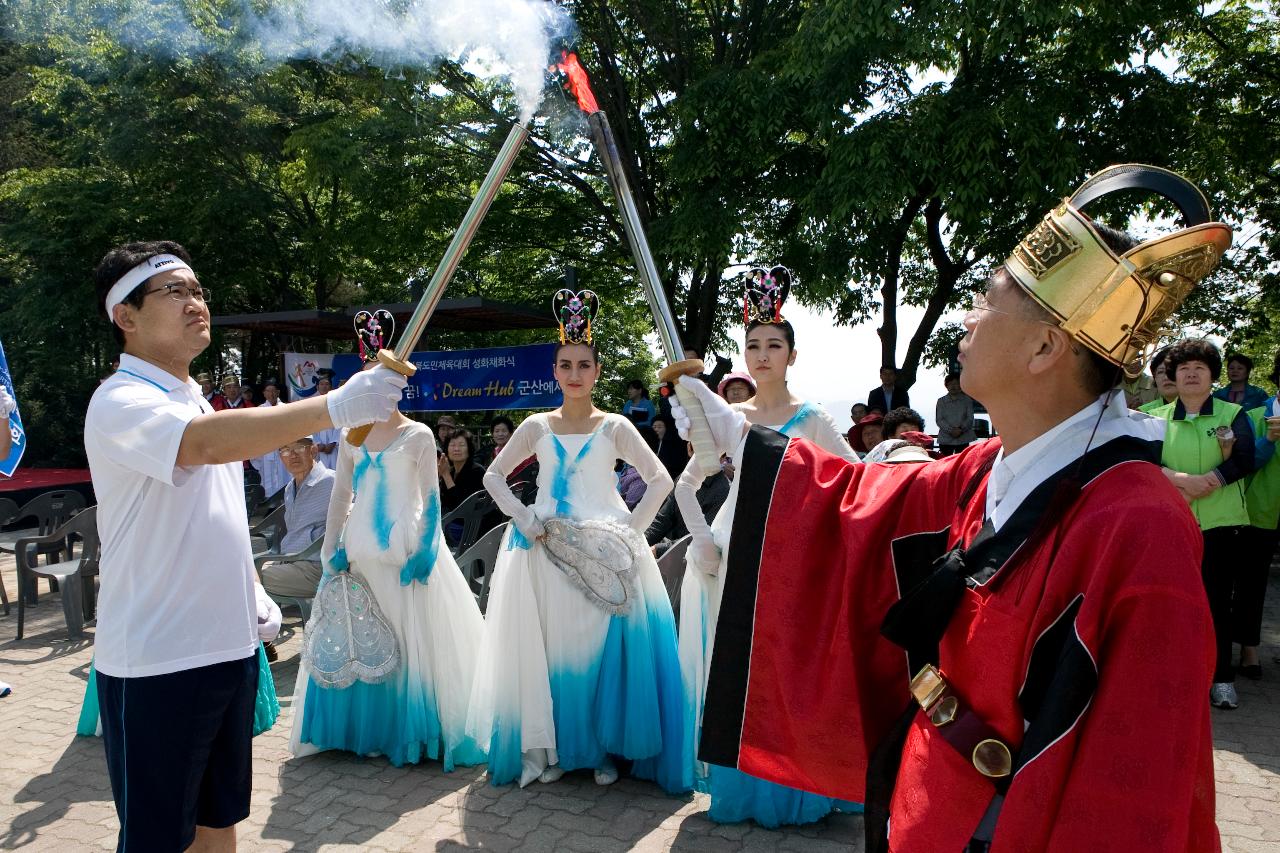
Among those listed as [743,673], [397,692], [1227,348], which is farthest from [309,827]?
[1227,348]

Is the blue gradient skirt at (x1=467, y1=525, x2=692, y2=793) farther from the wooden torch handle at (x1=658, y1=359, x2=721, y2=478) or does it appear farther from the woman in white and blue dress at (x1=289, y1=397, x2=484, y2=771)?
the wooden torch handle at (x1=658, y1=359, x2=721, y2=478)

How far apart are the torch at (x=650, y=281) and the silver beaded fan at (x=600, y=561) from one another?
6.84 feet

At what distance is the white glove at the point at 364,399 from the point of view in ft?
8.02

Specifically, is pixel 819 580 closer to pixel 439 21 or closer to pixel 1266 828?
pixel 439 21

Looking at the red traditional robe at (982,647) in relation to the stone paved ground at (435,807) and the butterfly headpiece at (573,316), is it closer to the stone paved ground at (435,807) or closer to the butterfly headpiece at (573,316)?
the stone paved ground at (435,807)

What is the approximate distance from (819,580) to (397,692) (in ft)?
11.4

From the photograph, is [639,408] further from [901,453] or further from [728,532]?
[901,453]

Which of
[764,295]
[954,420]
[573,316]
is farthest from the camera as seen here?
A: [954,420]

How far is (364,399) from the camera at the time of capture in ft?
8.20

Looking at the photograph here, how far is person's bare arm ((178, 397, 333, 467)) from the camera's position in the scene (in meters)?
2.31

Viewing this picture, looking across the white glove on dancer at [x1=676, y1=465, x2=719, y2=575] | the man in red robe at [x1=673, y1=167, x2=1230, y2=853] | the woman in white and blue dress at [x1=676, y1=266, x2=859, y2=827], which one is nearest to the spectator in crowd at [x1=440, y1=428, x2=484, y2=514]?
the woman in white and blue dress at [x1=676, y1=266, x2=859, y2=827]

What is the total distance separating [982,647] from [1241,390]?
323 inches

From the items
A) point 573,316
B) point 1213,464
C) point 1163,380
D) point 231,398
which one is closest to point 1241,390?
point 1163,380

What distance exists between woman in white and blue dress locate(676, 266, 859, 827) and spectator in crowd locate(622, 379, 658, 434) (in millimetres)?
7090
